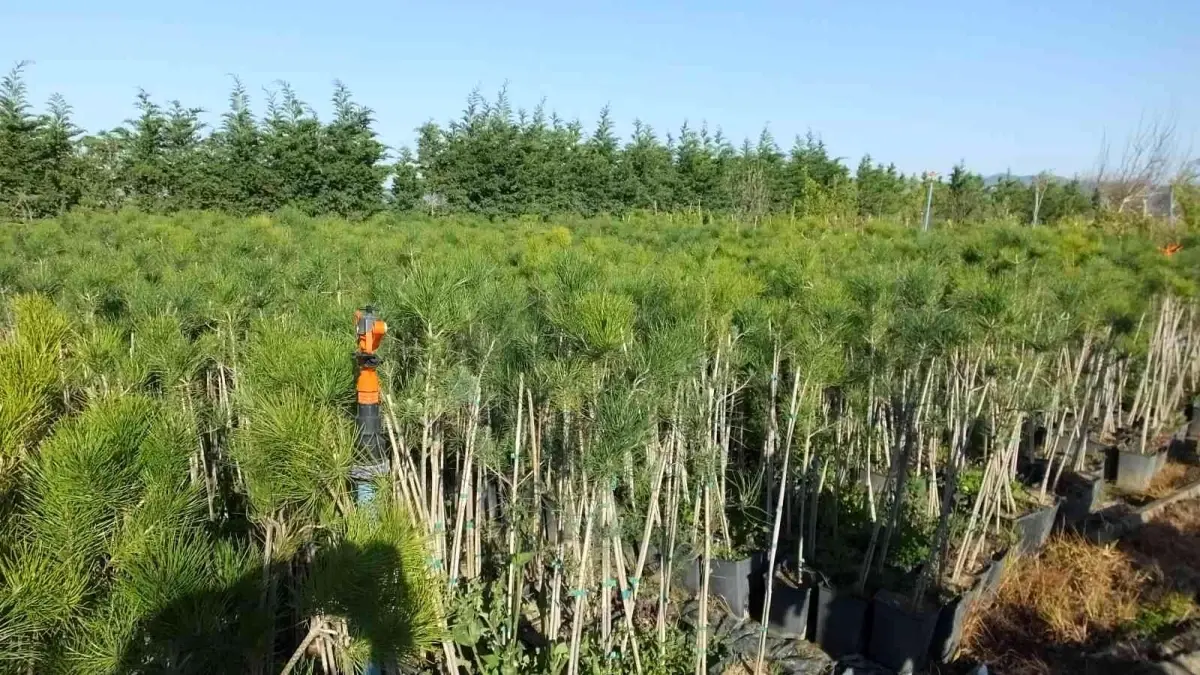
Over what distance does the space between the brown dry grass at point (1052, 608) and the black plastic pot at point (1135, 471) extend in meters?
1.74

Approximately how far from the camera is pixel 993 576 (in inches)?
154

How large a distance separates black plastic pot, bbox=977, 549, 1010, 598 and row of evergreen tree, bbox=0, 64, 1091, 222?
14.9m

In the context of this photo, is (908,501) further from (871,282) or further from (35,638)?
(35,638)

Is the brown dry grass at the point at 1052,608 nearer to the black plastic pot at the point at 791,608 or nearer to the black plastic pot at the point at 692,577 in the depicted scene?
the black plastic pot at the point at 791,608

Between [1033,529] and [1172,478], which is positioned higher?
[1033,529]

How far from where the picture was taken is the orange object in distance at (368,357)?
1976mm

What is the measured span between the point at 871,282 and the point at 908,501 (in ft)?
4.47

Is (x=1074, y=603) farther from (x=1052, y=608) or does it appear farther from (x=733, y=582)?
(x=733, y=582)

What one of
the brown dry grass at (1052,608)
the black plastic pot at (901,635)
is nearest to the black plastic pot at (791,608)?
the black plastic pot at (901,635)

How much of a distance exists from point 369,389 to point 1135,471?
19.6ft

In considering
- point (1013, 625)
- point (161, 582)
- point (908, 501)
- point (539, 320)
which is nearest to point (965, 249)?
point (908, 501)

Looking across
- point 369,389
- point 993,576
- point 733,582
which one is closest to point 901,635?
point 733,582

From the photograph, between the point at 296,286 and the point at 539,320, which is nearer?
the point at 539,320

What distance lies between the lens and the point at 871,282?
13.2 ft
